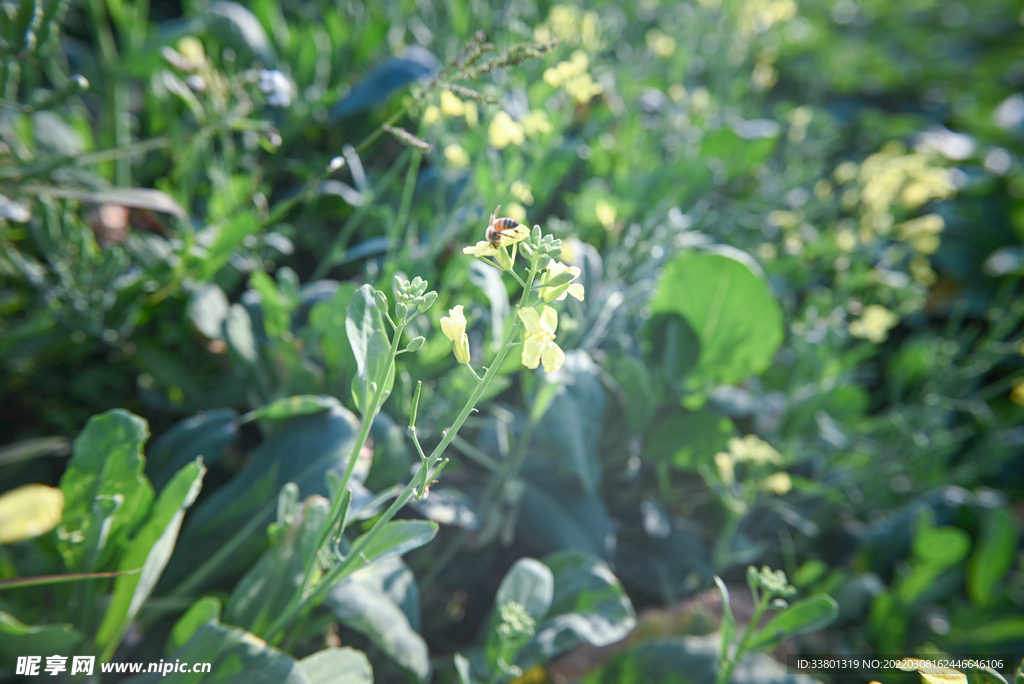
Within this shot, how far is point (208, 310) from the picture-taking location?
1.19 meters

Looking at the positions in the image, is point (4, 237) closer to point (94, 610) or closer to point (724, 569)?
point (94, 610)

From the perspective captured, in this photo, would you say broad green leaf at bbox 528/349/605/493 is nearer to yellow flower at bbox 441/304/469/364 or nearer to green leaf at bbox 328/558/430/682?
green leaf at bbox 328/558/430/682

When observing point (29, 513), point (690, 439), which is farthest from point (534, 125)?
point (29, 513)

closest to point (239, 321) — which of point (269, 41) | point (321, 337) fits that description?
point (321, 337)

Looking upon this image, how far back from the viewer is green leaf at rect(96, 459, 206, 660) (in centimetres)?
87

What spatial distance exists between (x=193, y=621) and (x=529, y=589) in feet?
1.66

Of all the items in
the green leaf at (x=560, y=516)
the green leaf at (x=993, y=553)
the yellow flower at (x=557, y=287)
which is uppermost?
the yellow flower at (x=557, y=287)

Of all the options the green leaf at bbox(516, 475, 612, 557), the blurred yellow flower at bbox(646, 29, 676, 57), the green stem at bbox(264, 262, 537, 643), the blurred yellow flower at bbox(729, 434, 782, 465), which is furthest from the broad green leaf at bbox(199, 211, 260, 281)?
the blurred yellow flower at bbox(646, 29, 676, 57)

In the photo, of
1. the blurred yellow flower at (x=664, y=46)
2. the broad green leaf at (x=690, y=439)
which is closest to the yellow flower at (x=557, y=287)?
the broad green leaf at (x=690, y=439)

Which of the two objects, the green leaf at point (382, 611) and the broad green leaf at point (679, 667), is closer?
the green leaf at point (382, 611)

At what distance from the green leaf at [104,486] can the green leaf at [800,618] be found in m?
0.97

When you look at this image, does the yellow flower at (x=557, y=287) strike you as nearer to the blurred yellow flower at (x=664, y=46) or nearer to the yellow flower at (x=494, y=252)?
the yellow flower at (x=494, y=252)

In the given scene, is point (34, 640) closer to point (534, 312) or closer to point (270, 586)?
point (270, 586)

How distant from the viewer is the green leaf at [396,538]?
74 cm
